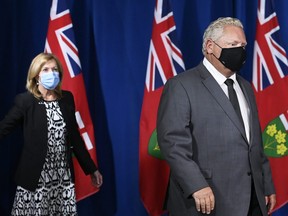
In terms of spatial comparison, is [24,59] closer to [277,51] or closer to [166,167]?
[166,167]

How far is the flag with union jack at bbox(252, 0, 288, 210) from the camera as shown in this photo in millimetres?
3285

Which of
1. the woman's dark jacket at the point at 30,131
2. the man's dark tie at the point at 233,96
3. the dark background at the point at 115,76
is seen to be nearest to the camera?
the man's dark tie at the point at 233,96

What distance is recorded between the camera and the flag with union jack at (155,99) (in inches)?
125

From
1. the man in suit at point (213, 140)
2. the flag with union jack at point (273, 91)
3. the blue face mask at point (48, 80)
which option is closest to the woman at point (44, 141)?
the blue face mask at point (48, 80)

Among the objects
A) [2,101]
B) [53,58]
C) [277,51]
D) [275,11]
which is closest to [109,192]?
[2,101]

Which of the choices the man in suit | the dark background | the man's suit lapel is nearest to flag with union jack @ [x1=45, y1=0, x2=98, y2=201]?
the dark background

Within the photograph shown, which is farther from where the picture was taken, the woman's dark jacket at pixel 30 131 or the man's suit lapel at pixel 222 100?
the woman's dark jacket at pixel 30 131

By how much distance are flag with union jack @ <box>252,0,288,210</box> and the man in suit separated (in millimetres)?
1239

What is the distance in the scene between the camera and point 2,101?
3.19 meters

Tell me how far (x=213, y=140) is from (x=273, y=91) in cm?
150

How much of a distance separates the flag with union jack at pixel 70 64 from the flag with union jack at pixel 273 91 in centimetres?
124

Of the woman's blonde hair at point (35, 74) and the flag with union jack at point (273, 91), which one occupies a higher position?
the woman's blonde hair at point (35, 74)

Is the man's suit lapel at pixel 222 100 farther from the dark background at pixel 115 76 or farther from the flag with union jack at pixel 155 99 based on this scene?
the dark background at pixel 115 76

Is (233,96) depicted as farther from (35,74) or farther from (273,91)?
(273,91)
